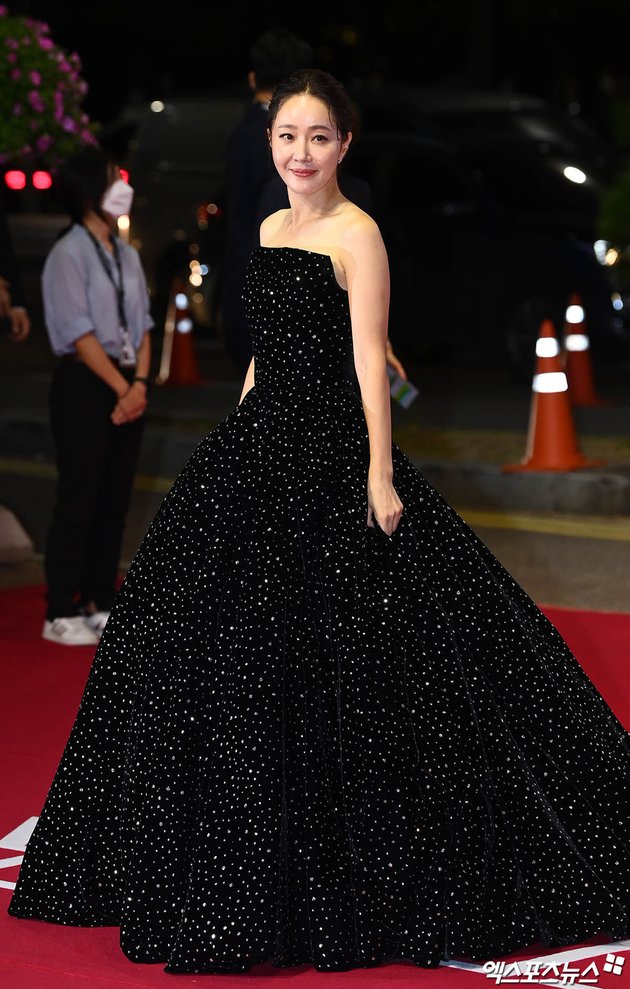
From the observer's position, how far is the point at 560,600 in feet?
25.1

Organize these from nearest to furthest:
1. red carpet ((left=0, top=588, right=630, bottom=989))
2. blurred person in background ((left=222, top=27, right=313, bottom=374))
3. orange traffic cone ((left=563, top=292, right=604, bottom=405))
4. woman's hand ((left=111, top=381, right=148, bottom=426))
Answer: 1. red carpet ((left=0, top=588, right=630, bottom=989))
2. woman's hand ((left=111, top=381, right=148, bottom=426))
3. blurred person in background ((left=222, top=27, right=313, bottom=374))
4. orange traffic cone ((left=563, top=292, right=604, bottom=405))

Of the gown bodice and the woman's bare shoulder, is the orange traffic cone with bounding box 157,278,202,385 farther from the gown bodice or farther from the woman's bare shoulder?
the gown bodice

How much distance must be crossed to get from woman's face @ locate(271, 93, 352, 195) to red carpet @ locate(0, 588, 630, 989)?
1.71 metres

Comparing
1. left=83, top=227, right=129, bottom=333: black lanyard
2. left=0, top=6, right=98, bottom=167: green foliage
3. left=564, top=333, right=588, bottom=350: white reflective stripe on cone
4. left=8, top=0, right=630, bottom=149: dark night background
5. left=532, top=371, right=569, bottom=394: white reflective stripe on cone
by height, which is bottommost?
left=532, top=371, right=569, bottom=394: white reflective stripe on cone

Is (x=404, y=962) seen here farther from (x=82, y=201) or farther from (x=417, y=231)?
(x=417, y=231)

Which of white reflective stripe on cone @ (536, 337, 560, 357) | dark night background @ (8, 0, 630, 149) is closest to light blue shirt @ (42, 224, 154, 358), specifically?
white reflective stripe on cone @ (536, 337, 560, 357)

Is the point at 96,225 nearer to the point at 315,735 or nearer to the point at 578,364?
the point at 315,735

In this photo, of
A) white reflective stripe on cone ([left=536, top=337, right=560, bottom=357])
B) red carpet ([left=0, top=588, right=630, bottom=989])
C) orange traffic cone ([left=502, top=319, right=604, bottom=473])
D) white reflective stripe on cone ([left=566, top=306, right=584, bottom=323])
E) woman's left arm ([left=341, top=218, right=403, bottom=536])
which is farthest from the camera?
white reflective stripe on cone ([left=566, top=306, right=584, bottom=323])

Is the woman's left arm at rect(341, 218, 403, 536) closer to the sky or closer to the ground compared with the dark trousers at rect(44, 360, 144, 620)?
closer to the sky

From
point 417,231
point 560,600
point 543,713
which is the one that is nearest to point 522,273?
point 417,231

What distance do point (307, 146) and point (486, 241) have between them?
10.5 metres

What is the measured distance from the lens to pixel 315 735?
13.4ft

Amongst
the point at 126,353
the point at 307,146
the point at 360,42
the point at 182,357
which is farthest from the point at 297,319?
the point at 360,42

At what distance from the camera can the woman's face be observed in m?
4.19
